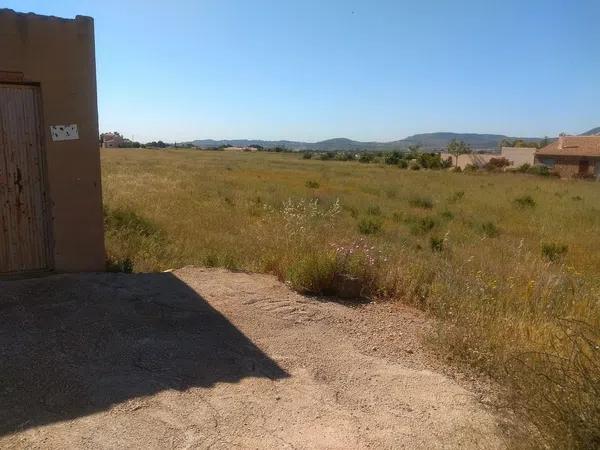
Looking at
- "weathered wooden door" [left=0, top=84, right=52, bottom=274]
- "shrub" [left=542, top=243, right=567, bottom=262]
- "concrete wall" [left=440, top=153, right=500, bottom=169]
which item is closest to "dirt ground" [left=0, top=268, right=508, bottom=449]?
"weathered wooden door" [left=0, top=84, right=52, bottom=274]

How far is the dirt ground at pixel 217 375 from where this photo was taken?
324cm

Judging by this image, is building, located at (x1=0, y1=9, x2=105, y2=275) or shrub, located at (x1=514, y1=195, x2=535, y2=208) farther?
shrub, located at (x1=514, y1=195, x2=535, y2=208)

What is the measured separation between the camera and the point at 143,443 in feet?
10.1

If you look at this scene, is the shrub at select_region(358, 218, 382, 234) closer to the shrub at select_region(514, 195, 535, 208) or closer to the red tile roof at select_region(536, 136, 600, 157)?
the shrub at select_region(514, 195, 535, 208)

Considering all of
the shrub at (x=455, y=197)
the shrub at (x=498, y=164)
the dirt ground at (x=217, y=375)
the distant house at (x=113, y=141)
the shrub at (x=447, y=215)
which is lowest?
the shrub at (x=447, y=215)

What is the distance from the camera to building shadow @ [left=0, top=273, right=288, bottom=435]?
11.7 ft

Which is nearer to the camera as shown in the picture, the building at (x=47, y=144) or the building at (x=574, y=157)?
the building at (x=47, y=144)

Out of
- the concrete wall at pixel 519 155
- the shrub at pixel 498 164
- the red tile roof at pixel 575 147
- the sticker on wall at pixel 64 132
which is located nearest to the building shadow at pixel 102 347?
the sticker on wall at pixel 64 132

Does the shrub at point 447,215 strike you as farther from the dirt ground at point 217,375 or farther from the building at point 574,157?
the building at point 574,157

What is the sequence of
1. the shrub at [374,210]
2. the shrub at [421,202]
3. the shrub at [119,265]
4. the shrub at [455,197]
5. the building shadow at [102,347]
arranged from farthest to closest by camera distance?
the shrub at [455,197], the shrub at [421,202], the shrub at [374,210], the shrub at [119,265], the building shadow at [102,347]

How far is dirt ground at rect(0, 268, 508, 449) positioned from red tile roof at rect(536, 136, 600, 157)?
59060mm

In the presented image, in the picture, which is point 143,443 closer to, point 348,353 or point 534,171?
point 348,353

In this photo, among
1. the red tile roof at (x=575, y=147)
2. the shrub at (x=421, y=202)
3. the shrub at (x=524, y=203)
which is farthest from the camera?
the red tile roof at (x=575, y=147)

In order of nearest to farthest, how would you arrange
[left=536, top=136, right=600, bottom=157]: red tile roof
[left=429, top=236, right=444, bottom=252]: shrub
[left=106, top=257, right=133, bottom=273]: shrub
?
1. [left=106, top=257, right=133, bottom=273]: shrub
2. [left=429, top=236, right=444, bottom=252]: shrub
3. [left=536, top=136, right=600, bottom=157]: red tile roof
